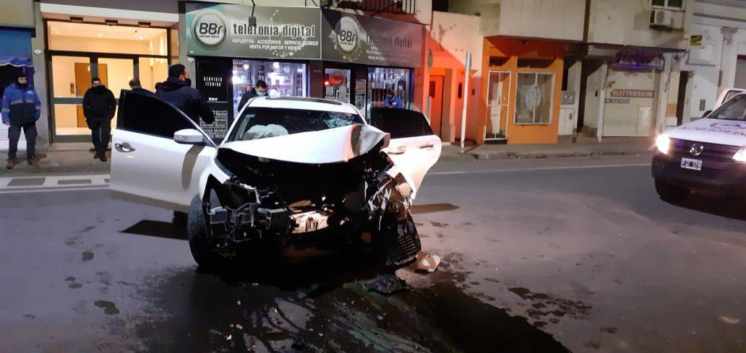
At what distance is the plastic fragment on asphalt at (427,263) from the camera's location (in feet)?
20.8

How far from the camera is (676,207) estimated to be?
10.2 m

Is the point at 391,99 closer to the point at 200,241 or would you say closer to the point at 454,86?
the point at 454,86

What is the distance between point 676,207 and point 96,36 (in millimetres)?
13597

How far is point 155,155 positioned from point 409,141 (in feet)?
9.48

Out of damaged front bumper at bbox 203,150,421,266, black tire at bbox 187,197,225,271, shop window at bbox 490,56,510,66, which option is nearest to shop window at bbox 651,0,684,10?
shop window at bbox 490,56,510,66

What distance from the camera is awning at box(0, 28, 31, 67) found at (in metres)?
13.7

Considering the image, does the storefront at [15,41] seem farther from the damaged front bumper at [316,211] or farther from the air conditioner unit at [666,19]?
the air conditioner unit at [666,19]

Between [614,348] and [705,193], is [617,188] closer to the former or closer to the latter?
[705,193]

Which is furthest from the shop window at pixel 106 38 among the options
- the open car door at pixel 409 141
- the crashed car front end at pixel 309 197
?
the crashed car front end at pixel 309 197

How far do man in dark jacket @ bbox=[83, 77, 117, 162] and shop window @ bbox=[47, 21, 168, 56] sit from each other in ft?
8.77

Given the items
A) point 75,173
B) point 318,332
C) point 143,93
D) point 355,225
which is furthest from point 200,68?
point 318,332

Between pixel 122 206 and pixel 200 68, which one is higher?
pixel 200 68

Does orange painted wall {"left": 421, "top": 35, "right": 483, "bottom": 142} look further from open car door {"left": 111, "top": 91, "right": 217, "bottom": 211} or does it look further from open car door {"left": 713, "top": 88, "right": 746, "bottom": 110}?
open car door {"left": 111, "top": 91, "right": 217, "bottom": 211}

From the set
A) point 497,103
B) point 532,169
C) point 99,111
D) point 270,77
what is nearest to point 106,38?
point 99,111
